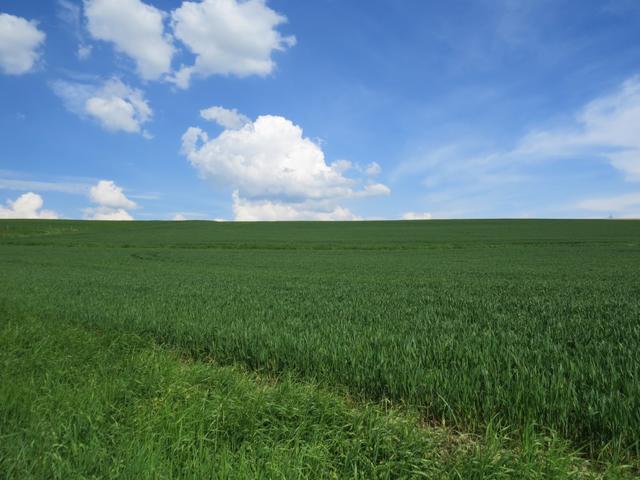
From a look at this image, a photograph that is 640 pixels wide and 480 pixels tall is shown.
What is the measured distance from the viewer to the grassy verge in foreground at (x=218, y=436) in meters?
3.27

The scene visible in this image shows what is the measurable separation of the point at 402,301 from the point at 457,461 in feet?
25.8

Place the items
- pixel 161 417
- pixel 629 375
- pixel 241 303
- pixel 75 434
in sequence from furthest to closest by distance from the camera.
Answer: pixel 241 303, pixel 629 375, pixel 161 417, pixel 75 434

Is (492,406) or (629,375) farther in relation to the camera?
(629,375)

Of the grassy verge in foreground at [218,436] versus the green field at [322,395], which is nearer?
the grassy verge in foreground at [218,436]

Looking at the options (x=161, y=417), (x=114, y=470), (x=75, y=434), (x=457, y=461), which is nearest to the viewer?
(x=114, y=470)

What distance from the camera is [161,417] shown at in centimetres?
411

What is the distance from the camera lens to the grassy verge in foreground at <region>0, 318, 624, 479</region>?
3.27 meters

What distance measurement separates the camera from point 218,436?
155 inches

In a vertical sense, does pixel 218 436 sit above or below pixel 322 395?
below

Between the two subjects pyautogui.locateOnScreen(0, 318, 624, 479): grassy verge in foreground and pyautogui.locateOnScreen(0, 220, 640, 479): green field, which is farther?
pyautogui.locateOnScreen(0, 220, 640, 479): green field

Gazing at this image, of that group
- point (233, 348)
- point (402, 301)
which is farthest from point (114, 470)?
point (402, 301)

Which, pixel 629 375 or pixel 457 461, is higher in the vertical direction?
pixel 629 375

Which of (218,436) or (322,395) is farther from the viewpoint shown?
(322,395)

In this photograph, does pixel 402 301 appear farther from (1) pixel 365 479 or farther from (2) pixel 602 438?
(1) pixel 365 479
